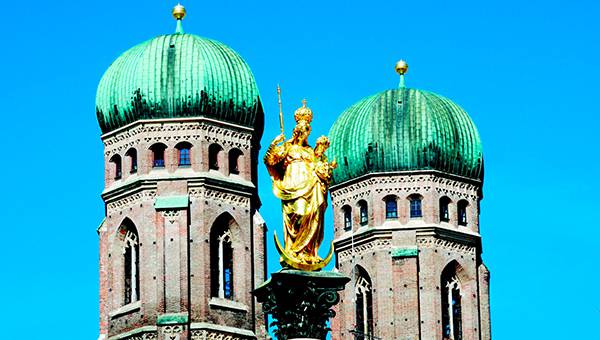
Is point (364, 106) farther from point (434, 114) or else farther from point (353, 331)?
point (353, 331)

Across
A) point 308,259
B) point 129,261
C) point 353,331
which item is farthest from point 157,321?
point 308,259

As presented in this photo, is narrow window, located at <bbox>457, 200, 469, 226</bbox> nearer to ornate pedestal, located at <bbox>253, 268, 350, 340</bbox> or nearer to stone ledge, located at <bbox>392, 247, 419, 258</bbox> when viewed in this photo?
stone ledge, located at <bbox>392, 247, 419, 258</bbox>

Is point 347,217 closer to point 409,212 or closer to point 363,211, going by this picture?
point 363,211

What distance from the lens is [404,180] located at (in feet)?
278

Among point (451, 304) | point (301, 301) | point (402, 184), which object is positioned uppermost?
point (402, 184)

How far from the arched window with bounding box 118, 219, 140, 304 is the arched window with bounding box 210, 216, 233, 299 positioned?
2.66 meters

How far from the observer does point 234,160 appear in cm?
8169

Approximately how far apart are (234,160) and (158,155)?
9.24ft

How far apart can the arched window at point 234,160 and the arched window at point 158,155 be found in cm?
249

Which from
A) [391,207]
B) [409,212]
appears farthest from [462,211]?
[391,207]

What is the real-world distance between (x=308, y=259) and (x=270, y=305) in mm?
988

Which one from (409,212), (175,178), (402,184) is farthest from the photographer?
A: (402,184)

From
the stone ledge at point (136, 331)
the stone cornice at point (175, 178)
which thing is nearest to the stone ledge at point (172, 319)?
the stone ledge at point (136, 331)

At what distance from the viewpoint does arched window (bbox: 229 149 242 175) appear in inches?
3206
